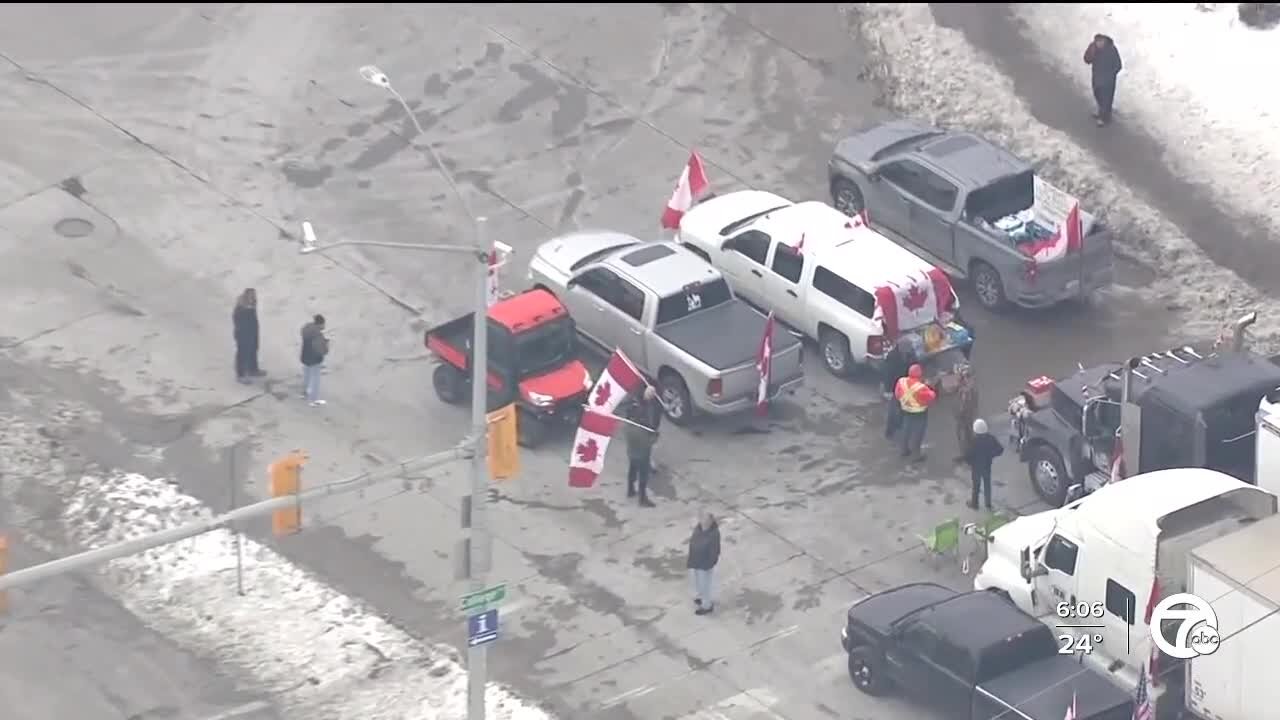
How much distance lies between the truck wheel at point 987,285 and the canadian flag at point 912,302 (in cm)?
206

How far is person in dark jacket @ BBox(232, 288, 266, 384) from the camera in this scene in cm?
3594

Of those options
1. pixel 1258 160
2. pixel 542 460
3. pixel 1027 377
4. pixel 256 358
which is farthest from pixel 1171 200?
pixel 256 358

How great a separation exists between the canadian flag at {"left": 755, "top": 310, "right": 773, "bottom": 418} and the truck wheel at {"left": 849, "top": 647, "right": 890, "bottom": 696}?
5.70 metres

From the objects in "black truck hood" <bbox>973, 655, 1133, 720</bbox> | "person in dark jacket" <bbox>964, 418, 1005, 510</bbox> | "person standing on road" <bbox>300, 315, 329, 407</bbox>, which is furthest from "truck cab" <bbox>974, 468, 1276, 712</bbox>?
"person standing on road" <bbox>300, 315, 329, 407</bbox>

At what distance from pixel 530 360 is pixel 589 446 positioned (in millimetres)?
4016

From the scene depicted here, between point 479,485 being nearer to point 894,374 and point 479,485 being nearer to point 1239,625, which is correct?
point 1239,625

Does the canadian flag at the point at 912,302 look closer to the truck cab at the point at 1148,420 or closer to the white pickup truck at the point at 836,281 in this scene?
the white pickup truck at the point at 836,281

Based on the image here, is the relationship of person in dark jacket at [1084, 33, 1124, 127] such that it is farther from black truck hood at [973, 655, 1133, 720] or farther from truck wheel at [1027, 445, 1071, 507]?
black truck hood at [973, 655, 1133, 720]

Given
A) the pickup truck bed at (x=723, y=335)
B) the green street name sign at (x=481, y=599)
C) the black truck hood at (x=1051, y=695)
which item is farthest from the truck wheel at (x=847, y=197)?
the green street name sign at (x=481, y=599)

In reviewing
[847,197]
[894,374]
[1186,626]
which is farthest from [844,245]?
Answer: [1186,626]

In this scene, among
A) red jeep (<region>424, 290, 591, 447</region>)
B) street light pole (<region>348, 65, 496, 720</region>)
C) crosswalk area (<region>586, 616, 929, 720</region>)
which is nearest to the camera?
street light pole (<region>348, 65, 496, 720</region>)

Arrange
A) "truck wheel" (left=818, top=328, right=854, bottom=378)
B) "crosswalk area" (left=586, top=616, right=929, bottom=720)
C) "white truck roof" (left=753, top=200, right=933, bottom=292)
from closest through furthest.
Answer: "crosswalk area" (left=586, top=616, right=929, bottom=720) < "white truck roof" (left=753, top=200, right=933, bottom=292) < "truck wheel" (left=818, top=328, right=854, bottom=378)

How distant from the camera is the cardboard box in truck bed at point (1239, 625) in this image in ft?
87.9

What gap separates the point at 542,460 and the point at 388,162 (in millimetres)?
9407
